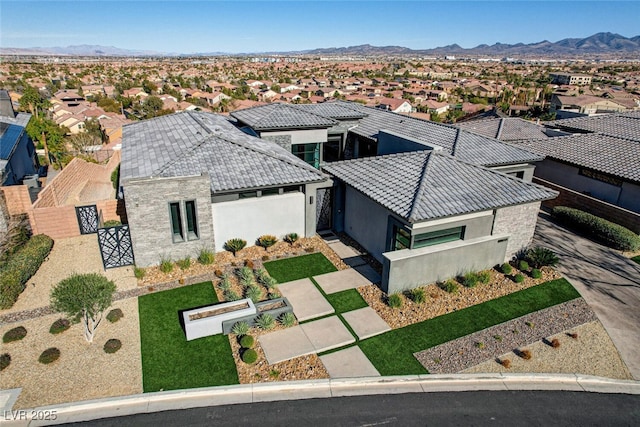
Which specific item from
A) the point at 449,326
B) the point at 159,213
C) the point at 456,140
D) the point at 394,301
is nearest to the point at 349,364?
the point at 394,301

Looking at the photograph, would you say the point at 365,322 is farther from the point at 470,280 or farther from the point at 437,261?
the point at 470,280

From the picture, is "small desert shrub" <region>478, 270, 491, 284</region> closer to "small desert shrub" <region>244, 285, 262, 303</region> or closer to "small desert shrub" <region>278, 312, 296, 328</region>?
"small desert shrub" <region>278, 312, 296, 328</region>

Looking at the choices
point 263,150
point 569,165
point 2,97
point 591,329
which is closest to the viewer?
point 591,329

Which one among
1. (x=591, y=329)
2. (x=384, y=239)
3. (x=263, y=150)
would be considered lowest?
(x=591, y=329)

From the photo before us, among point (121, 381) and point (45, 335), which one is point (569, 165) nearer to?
point (121, 381)

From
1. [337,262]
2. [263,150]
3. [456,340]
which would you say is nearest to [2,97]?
[263,150]

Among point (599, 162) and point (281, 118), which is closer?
point (281, 118)

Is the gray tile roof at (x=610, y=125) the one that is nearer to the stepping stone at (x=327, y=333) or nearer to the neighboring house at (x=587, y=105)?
the stepping stone at (x=327, y=333)

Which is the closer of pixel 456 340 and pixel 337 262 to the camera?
pixel 456 340
